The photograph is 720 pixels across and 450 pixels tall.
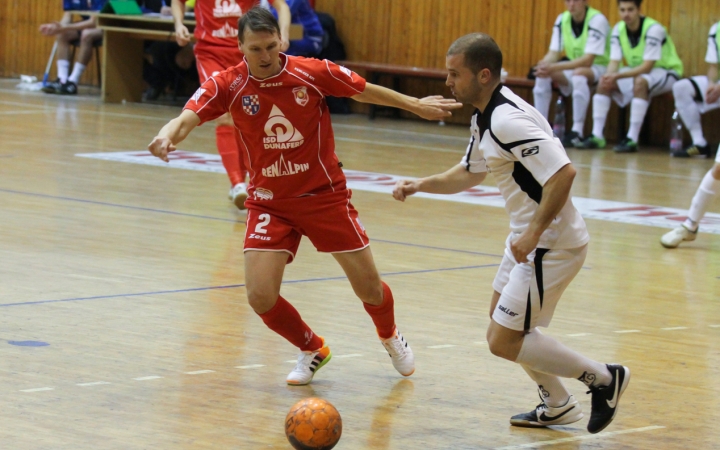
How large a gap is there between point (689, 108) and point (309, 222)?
1037cm

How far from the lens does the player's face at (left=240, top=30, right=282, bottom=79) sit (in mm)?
4406

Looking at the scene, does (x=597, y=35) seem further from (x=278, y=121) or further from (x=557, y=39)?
(x=278, y=121)

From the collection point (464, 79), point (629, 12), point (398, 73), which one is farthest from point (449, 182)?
point (398, 73)

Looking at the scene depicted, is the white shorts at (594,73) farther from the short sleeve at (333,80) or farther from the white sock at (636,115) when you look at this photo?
the short sleeve at (333,80)

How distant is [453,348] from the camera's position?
5051mm

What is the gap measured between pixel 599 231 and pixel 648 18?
643 centimetres

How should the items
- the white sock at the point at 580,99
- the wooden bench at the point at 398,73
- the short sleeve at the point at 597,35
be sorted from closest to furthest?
the short sleeve at the point at 597,35 → the white sock at the point at 580,99 → the wooden bench at the point at 398,73

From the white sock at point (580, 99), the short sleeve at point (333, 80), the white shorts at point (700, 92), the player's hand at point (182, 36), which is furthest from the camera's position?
the white sock at point (580, 99)

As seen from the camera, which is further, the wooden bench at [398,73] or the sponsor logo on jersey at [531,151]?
the wooden bench at [398,73]

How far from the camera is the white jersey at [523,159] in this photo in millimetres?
3693

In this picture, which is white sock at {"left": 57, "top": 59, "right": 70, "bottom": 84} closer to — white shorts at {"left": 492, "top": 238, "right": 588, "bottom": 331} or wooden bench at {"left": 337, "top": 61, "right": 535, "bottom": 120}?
wooden bench at {"left": 337, "top": 61, "right": 535, "bottom": 120}

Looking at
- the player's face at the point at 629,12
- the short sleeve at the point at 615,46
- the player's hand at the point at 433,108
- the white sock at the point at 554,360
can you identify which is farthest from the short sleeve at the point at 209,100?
the short sleeve at the point at 615,46

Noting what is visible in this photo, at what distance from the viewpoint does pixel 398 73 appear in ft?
54.0

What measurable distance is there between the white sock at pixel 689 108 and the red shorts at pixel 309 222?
404 inches
